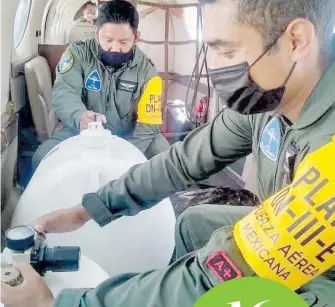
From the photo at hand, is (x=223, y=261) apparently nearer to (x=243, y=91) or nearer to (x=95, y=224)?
(x=243, y=91)

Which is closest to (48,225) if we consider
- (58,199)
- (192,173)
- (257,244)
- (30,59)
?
(58,199)

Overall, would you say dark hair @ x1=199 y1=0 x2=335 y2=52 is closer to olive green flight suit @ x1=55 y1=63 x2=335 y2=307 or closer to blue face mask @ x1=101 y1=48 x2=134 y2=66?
olive green flight suit @ x1=55 y1=63 x2=335 y2=307

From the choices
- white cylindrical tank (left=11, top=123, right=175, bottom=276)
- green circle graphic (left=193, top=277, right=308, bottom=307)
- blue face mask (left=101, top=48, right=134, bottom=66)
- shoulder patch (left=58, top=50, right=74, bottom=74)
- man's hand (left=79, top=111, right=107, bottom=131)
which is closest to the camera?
green circle graphic (left=193, top=277, right=308, bottom=307)

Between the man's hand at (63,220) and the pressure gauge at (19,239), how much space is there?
0.47 ft

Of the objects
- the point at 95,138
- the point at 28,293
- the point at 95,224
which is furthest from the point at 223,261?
the point at 95,138

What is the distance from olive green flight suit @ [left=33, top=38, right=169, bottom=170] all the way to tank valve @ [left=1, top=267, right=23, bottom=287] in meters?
1.03

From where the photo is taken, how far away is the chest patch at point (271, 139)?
0.69 meters

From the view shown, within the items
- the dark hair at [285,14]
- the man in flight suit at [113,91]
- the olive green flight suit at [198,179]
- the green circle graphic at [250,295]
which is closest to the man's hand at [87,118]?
the man in flight suit at [113,91]

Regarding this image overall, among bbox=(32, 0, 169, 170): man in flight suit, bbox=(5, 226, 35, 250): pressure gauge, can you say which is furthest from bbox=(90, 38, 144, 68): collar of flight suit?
bbox=(5, 226, 35, 250): pressure gauge

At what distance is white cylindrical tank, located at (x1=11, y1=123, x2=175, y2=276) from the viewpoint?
902 millimetres

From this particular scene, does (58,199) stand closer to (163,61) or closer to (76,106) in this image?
(76,106)

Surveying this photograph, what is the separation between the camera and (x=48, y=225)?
2.48ft

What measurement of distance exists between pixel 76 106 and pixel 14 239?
945 millimetres

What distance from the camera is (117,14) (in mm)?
1424
